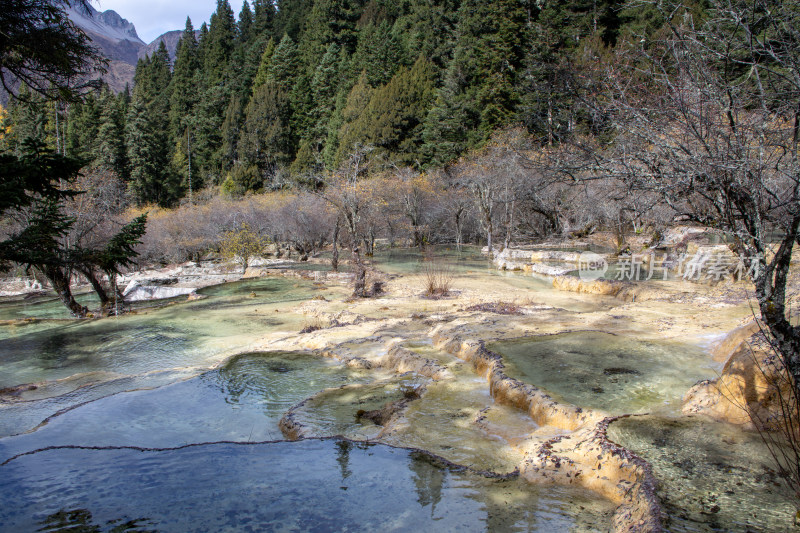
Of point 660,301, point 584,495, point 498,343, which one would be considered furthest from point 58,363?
point 660,301

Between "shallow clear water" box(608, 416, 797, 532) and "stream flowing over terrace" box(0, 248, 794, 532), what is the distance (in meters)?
0.02

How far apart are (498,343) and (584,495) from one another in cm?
375

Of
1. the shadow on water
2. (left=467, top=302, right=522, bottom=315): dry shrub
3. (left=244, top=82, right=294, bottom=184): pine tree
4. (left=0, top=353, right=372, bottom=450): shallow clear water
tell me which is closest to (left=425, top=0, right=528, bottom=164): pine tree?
(left=244, top=82, right=294, bottom=184): pine tree

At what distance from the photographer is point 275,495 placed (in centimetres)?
348

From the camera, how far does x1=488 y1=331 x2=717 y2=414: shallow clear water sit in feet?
16.9

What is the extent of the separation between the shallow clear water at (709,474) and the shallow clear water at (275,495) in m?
0.53

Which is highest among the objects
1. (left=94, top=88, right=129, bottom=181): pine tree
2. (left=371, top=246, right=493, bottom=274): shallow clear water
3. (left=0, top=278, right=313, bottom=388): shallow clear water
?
(left=94, top=88, right=129, bottom=181): pine tree

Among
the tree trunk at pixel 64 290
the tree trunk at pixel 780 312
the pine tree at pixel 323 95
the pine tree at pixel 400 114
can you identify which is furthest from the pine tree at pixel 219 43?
the tree trunk at pixel 780 312

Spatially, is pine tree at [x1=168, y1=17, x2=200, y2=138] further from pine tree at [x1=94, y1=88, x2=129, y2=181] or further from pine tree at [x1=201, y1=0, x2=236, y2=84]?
pine tree at [x1=94, y1=88, x2=129, y2=181]

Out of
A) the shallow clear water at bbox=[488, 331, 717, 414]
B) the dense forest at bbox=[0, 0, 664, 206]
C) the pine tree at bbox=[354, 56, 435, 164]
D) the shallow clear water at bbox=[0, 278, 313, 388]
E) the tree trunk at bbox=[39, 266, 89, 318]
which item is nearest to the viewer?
the shallow clear water at bbox=[488, 331, 717, 414]

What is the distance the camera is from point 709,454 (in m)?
3.82

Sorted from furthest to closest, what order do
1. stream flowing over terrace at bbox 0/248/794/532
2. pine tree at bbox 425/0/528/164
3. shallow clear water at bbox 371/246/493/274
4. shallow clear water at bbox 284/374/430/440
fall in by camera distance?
pine tree at bbox 425/0/528/164
shallow clear water at bbox 371/246/493/274
shallow clear water at bbox 284/374/430/440
stream flowing over terrace at bbox 0/248/794/532

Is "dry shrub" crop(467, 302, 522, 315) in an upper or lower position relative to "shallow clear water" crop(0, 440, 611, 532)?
upper

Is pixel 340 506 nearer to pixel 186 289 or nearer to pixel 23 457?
pixel 23 457
